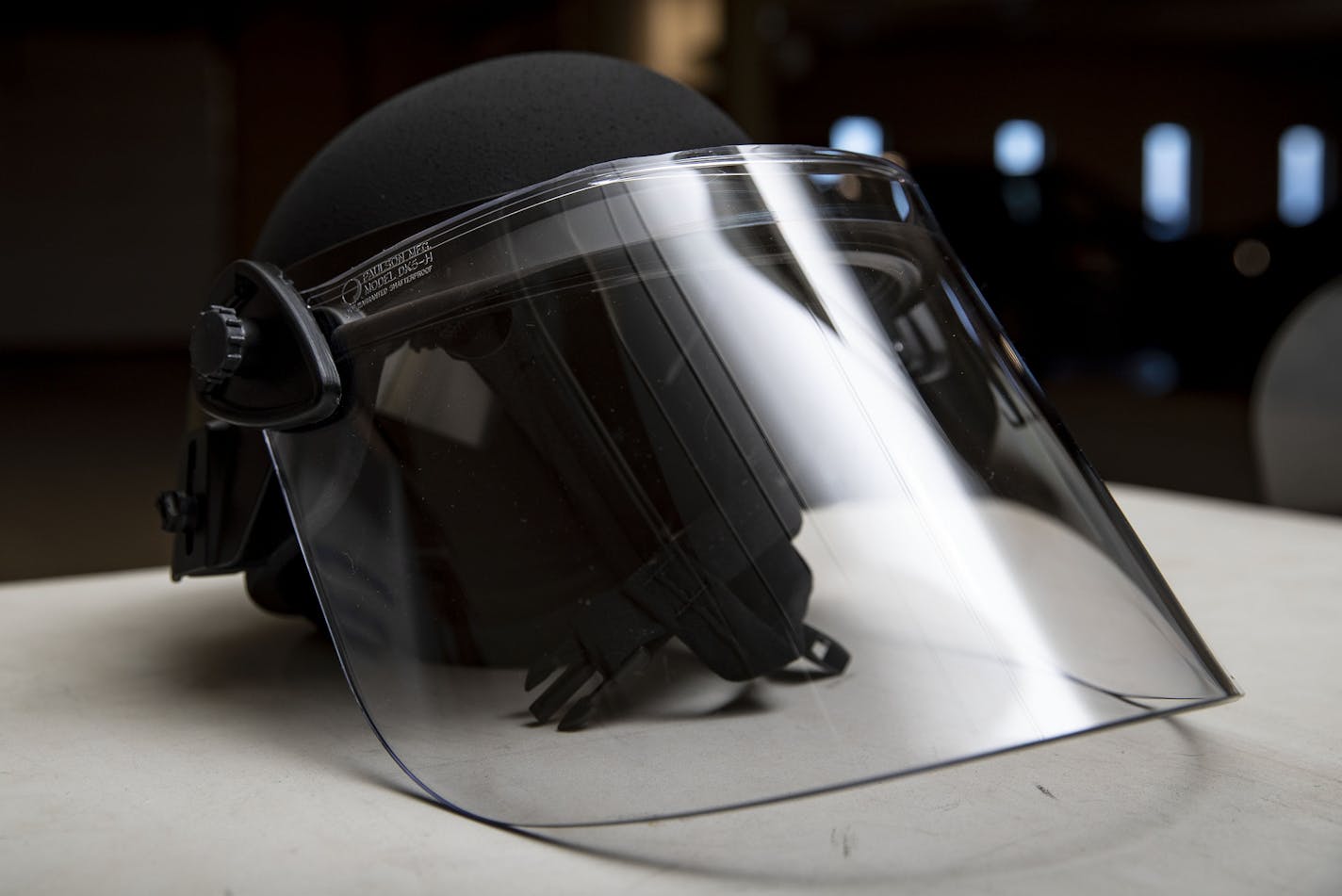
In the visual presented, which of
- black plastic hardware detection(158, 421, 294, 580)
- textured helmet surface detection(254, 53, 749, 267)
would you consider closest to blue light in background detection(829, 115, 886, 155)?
textured helmet surface detection(254, 53, 749, 267)

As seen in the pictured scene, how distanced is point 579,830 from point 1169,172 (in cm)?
1132

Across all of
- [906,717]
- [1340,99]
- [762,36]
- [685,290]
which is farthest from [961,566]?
[1340,99]

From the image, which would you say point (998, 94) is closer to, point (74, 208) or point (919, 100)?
point (919, 100)

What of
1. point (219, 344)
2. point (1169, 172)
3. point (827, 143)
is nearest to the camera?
point (219, 344)

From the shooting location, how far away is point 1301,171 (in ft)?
35.1

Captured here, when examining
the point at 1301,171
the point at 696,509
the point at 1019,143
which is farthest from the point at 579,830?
the point at 1301,171

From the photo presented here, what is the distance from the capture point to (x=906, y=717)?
54cm

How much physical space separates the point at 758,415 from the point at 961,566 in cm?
12

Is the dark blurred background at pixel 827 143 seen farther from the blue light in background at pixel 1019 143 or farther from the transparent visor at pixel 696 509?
the transparent visor at pixel 696 509

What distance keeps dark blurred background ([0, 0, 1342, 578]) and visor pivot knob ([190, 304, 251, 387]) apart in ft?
4.83

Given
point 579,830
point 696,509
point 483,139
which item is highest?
point 483,139

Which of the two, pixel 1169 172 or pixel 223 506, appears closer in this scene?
pixel 223 506

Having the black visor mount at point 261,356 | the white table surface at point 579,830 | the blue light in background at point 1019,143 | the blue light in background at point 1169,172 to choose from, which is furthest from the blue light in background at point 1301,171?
the black visor mount at point 261,356

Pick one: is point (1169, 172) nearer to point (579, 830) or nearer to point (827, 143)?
point (827, 143)
